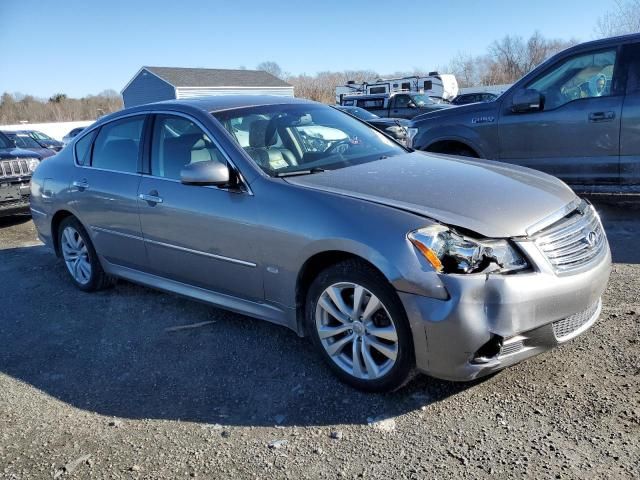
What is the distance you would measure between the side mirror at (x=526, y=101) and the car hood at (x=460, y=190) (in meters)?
2.78

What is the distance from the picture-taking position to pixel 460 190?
3.19 meters

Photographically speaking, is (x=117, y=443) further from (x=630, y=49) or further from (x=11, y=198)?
(x=11, y=198)

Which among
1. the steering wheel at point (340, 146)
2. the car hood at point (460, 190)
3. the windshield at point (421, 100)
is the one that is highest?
the windshield at point (421, 100)

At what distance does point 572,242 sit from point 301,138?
2.03m

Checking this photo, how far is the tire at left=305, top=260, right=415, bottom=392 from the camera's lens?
2867 millimetres

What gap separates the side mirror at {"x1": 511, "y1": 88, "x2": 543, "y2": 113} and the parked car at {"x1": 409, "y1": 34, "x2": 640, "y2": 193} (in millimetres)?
11

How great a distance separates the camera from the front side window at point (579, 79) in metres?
6.00

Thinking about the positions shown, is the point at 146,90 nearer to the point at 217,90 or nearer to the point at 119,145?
the point at 217,90

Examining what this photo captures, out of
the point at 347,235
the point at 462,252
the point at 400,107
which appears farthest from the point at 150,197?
the point at 400,107

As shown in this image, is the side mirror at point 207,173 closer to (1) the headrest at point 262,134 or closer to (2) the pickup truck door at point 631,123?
(1) the headrest at point 262,134

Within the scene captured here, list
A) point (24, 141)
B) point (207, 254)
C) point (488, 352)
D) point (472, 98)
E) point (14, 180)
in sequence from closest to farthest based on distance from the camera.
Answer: point (488, 352) < point (207, 254) < point (14, 180) < point (24, 141) < point (472, 98)

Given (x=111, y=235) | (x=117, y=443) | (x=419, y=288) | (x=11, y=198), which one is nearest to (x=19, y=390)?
(x=117, y=443)

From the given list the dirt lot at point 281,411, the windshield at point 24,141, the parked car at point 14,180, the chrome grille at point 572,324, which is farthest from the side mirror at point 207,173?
the windshield at point 24,141

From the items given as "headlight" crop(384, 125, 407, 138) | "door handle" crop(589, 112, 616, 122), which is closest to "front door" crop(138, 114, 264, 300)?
"headlight" crop(384, 125, 407, 138)
